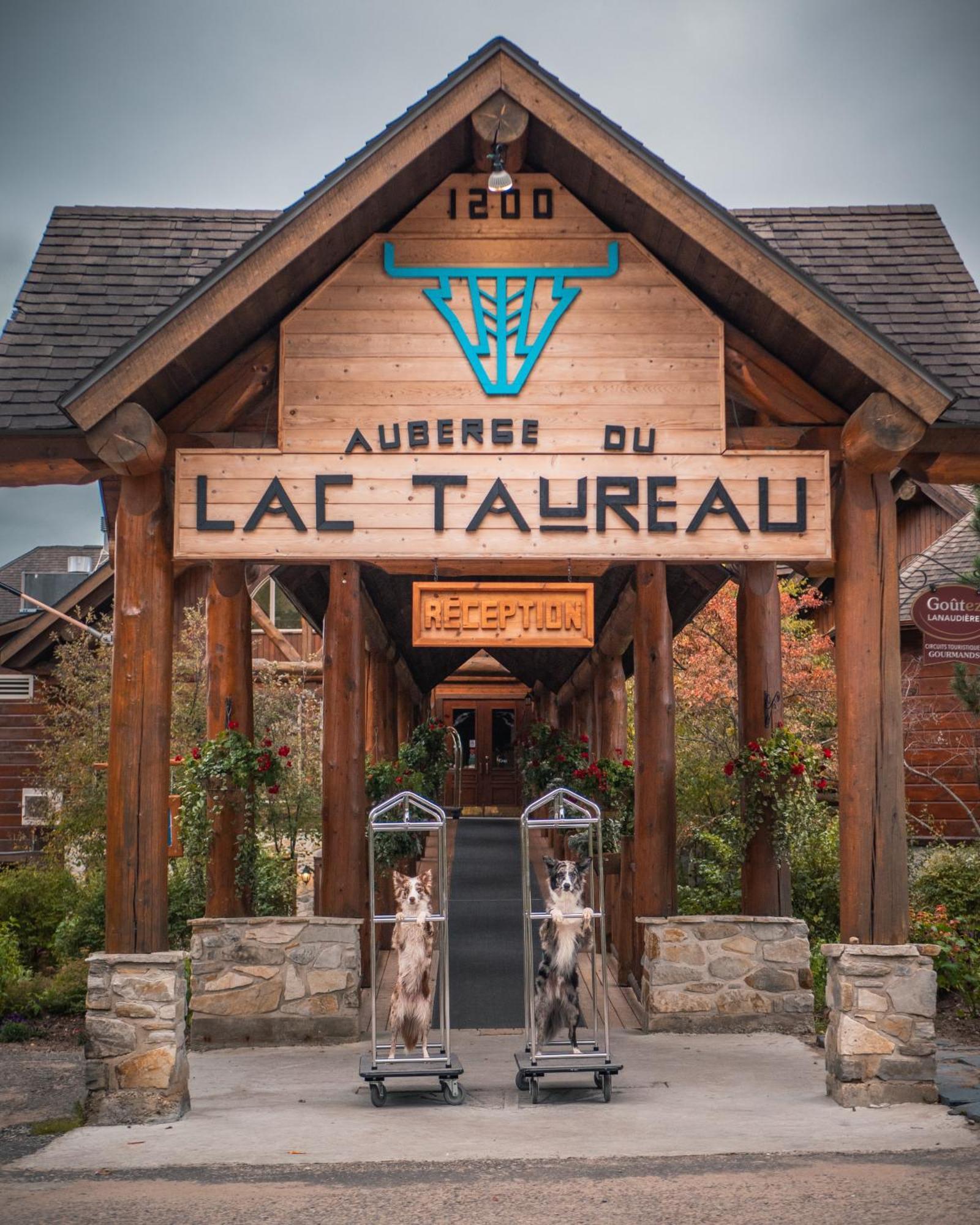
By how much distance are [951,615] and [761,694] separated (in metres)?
1.79

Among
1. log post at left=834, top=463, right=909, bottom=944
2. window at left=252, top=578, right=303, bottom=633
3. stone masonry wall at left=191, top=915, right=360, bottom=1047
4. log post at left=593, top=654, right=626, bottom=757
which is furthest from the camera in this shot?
window at left=252, top=578, right=303, bottom=633

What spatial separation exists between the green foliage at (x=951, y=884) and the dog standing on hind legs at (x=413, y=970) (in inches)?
Result: 252

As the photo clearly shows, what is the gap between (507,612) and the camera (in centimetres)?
768

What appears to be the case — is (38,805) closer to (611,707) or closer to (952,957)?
(611,707)

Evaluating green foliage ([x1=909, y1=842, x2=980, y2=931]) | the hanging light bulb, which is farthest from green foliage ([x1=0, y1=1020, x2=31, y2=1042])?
green foliage ([x1=909, y1=842, x2=980, y2=931])

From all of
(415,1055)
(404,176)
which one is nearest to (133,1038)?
(415,1055)

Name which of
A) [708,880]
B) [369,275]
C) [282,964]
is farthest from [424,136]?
[708,880]

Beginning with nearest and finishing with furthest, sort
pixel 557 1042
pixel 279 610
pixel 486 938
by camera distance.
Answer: pixel 557 1042 < pixel 486 938 < pixel 279 610

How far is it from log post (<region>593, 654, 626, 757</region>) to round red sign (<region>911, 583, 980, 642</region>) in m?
5.46

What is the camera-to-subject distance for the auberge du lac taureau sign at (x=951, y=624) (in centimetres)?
1077

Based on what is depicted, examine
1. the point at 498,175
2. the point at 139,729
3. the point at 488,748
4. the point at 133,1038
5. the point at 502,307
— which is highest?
the point at 498,175

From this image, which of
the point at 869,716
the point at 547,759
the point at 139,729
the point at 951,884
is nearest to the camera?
the point at 139,729

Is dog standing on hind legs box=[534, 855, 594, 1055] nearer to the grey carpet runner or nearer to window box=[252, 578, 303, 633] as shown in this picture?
the grey carpet runner

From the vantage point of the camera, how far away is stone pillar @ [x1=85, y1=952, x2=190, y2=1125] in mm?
7258
